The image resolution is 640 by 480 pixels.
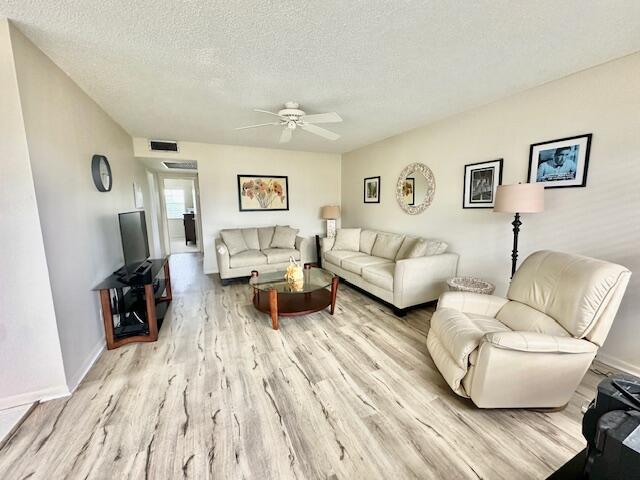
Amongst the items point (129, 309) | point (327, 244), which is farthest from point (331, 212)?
point (129, 309)

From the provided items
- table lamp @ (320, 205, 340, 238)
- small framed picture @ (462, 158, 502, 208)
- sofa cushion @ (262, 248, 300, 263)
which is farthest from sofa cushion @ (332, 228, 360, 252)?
small framed picture @ (462, 158, 502, 208)

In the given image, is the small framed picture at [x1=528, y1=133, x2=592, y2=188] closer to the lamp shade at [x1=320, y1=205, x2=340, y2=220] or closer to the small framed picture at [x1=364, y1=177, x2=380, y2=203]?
the small framed picture at [x1=364, y1=177, x2=380, y2=203]

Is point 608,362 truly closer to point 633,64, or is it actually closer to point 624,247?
point 624,247

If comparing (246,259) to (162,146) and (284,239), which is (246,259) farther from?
(162,146)

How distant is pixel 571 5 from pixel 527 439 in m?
2.41

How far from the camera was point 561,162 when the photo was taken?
89.4 inches

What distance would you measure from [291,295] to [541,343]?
239cm

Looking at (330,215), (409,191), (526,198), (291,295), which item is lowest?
(291,295)

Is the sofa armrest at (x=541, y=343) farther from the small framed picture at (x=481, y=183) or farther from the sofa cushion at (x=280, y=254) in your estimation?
the sofa cushion at (x=280, y=254)

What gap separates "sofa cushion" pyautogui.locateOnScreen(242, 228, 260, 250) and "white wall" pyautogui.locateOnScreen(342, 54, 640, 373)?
2.78 m

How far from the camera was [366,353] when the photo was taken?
7.50 ft

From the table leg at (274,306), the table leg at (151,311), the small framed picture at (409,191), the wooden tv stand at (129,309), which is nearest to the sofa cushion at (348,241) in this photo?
the small framed picture at (409,191)

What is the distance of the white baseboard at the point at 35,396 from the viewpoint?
5.50 feet

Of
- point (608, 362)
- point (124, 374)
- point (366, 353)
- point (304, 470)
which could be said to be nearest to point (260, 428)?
point (304, 470)
